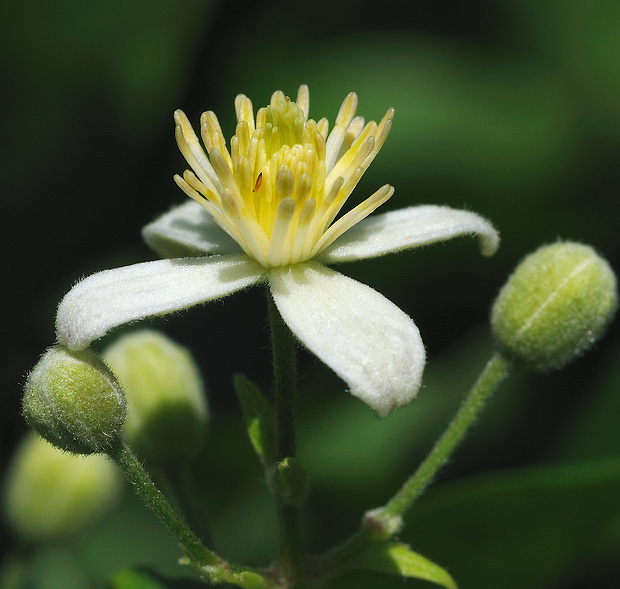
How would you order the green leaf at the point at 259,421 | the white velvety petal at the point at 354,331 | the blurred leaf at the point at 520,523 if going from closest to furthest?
the white velvety petal at the point at 354,331, the green leaf at the point at 259,421, the blurred leaf at the point at 520,523

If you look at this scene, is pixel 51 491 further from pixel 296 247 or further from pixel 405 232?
pixel 405 232

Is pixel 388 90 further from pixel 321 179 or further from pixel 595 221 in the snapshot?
pixel 321 179

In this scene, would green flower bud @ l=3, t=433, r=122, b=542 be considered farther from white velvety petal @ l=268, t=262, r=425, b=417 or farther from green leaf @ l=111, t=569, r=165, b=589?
white velvety petal @ l=268, t=262, r=425, b=417

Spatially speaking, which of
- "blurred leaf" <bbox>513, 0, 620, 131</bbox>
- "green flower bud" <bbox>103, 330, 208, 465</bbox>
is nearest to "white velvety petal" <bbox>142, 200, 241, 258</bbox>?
"green flower bud" <bbox>103, 330, 208, 465</bbox>

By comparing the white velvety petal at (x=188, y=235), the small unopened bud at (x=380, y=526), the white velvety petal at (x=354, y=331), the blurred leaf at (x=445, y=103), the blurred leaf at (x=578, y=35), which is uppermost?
the blurred leaf at (x=578, y=35)

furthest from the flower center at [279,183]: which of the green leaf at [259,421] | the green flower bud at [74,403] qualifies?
the green flower bud at [74,403]

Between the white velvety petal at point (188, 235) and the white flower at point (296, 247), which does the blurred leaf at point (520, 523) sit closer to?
the white flower at point (296, 247)

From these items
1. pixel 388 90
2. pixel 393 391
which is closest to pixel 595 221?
pixel 388 90

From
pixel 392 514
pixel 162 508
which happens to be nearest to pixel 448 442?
pixel 392 514
